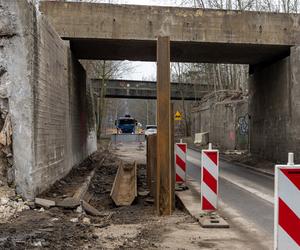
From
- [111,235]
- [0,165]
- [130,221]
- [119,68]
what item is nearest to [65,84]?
[0,165]

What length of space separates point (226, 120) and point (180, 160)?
23.3m

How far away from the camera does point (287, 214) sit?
4781mm

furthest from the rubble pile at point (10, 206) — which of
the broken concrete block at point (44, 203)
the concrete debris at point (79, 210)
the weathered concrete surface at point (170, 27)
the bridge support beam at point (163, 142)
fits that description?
the weathered concrete surface at point (170, 27)

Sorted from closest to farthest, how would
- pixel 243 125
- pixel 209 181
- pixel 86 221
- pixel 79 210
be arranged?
1. pixel 86 221
2. pixel 209 181
3. pixel 79 210
4. pixel 243 125

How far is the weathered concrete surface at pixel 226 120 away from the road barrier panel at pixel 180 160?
17.1m

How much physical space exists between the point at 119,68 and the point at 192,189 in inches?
1513

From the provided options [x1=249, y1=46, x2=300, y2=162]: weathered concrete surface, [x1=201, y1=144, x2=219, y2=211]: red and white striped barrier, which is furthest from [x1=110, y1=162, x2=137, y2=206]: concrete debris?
[x1=249, y1=46, x2=300, y2=162]: weathered concrete surface

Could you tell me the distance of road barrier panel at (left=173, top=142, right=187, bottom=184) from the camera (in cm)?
1320

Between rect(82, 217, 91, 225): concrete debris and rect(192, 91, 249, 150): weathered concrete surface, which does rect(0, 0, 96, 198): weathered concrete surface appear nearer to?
rect(82, 217, 91, 225): concrete debris

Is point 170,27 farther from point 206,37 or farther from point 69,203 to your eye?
point 69,203

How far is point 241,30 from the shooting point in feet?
57.8

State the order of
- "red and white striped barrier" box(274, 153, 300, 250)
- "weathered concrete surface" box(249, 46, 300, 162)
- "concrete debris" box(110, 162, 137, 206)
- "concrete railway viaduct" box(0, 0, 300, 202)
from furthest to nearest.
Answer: "weathered concrete surface" box(249, 46, 300, 162), "concrete debris" box(110, 162, 137, 206), "concrete railway viaduct" box(0, 0, 300, 202), "red and white striped barrier" box(274, 153, 300, 250)

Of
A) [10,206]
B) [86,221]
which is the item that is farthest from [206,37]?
[10,206]

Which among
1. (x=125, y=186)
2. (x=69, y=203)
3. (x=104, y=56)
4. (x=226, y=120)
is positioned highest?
(x=104, y=56)
